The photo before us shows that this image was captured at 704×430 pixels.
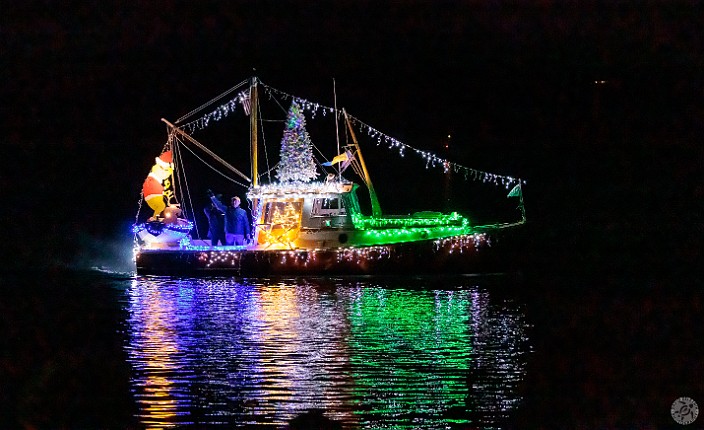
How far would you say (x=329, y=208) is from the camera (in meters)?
28.2

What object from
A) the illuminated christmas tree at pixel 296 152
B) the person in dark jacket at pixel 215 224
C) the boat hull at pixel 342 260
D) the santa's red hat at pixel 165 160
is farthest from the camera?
the person in dark jacket at pixel 215 224

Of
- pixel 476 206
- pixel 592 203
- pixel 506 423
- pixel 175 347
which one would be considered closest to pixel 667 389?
pixel 506 423

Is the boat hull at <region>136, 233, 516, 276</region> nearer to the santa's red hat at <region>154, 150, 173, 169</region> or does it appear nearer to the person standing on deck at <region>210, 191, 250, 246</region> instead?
the person standing on deck at <region>210, 191, 250, 246</region>

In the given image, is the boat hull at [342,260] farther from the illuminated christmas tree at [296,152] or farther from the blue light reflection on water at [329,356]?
the illuminated christmas tree at [296,152]

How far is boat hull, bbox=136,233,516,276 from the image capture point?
26.6m

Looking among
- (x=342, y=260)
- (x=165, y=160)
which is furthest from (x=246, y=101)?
(x=342, y=260)

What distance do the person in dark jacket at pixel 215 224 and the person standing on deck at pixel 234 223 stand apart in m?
0.17

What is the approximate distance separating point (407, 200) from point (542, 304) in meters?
32.2

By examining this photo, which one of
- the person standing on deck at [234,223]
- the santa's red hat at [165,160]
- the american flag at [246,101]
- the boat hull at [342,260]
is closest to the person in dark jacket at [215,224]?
the person standing on deck at [234,223]

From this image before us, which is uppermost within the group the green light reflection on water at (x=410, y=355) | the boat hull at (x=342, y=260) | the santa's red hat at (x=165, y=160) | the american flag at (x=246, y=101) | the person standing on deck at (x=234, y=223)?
the american flag at (x=246, y=101)

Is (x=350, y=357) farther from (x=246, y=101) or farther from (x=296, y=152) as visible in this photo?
(x=246, y=101)

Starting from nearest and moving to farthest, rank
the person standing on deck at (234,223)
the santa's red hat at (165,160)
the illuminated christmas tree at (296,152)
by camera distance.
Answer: the illuminated christmas tree at (296,152), the santa's red hat at (165,160), the person standing on deck at (234,223)

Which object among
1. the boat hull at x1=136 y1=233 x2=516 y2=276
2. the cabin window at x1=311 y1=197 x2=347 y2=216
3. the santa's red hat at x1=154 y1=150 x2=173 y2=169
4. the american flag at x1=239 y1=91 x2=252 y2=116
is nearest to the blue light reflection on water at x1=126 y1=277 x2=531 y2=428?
the boat hull at x1=136 y1=233 x2=516 y2=276

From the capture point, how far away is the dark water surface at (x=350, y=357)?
13.3 meters
